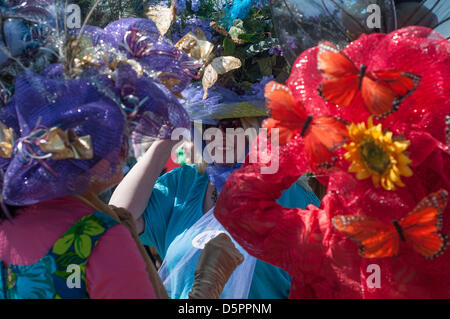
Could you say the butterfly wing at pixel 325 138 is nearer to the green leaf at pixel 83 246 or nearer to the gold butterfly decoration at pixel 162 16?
the green leaf at pixel 83 246

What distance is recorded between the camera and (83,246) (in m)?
1.04

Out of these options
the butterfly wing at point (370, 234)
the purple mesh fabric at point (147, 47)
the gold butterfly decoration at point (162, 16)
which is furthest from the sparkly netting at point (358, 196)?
the gold butterfly decoration at point (162, 16)

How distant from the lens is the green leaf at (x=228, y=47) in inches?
80.4

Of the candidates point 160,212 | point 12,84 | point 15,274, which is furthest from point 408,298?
point 160,212

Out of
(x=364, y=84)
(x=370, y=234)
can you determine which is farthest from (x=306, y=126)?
(x=370, y=234)

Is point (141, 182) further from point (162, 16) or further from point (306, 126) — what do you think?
point (306, 126)

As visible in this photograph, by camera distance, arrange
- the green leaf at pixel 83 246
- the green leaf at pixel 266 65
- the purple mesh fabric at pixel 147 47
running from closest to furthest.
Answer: the green leaf at pixel 83 246 → the purple mesh fabric at pixel 147 47 → the green leaf at pixel 266 65

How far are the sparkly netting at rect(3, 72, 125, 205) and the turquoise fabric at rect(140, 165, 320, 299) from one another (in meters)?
0.83

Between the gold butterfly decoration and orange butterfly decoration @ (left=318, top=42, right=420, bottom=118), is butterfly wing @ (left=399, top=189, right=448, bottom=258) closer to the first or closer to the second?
orange butterfly decoration @ (left=318, top=42, right=420, bottom=118)

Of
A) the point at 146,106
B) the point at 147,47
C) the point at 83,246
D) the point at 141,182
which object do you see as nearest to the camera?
the point at 83,246

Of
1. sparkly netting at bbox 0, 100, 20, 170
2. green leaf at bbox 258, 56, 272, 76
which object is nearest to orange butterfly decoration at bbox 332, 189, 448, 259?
sparkly netting at bbox 0, 100, 20, 170

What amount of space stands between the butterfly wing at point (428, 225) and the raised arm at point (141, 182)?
38.2 inches

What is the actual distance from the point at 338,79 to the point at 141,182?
3.01ft

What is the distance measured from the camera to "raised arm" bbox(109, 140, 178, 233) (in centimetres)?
175
